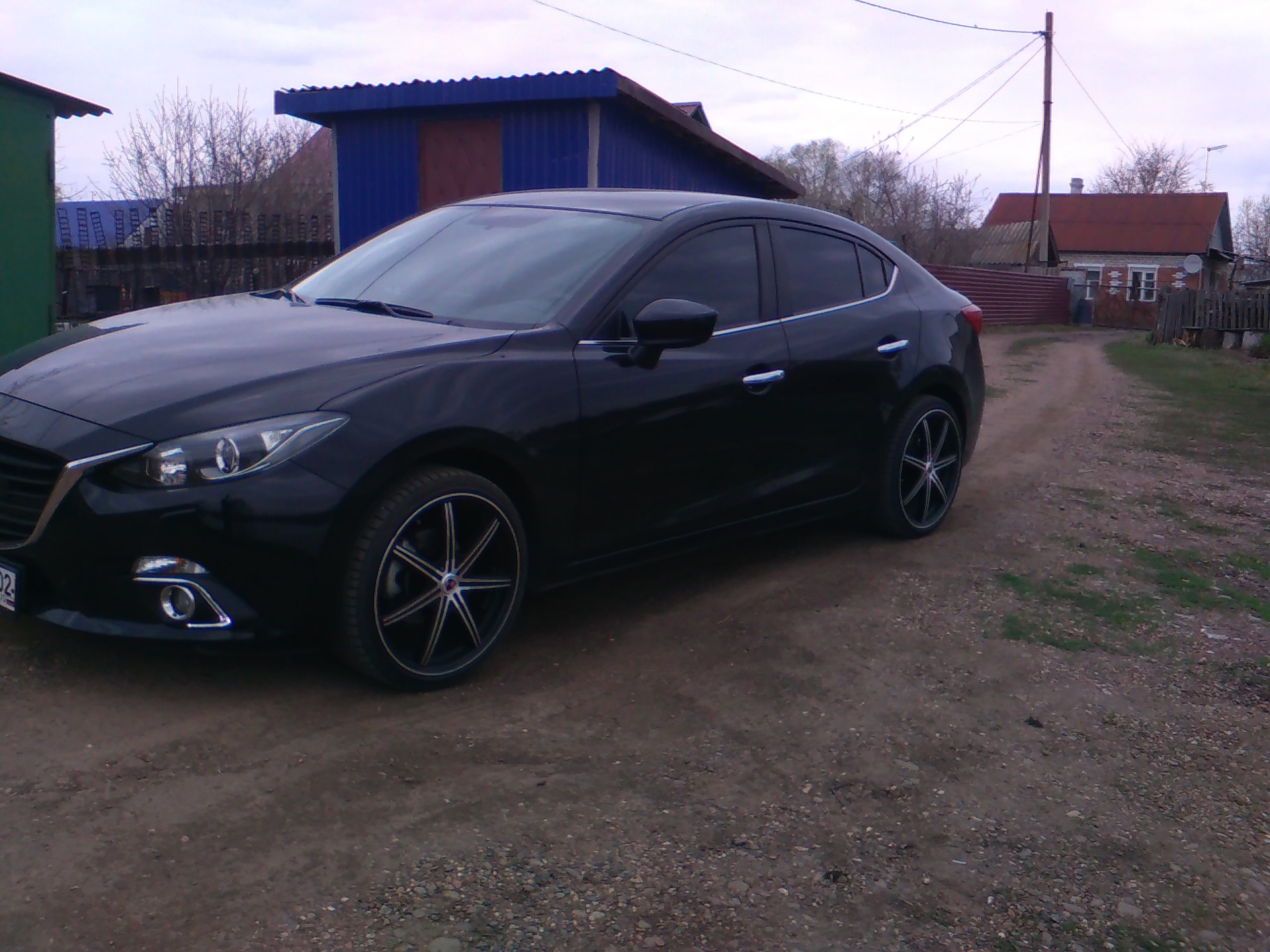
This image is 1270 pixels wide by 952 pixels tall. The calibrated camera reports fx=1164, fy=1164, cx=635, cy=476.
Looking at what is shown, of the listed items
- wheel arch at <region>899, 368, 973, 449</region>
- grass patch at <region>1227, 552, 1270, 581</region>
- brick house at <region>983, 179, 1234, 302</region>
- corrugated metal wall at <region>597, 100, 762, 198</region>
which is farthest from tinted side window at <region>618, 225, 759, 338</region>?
brick house at <region>983, 179, 1234, 302</region>

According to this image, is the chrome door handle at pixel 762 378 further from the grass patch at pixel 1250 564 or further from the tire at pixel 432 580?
the grass patch at pixel 1250 564

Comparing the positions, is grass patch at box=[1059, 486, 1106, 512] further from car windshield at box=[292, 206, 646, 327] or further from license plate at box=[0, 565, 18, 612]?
license plate at box=[0, 565, 18, 612]

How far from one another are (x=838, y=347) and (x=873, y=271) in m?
0.70

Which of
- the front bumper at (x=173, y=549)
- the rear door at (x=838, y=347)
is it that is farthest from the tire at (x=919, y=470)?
the front bumper at (x=173, y=549)

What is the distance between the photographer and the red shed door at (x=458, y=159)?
46.2ft

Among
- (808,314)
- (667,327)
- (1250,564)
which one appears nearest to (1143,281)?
Answer: (1250,564)

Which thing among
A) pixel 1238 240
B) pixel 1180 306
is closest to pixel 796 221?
pixel 1180 306

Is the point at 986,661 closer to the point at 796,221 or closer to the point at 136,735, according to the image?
the point at 796,221

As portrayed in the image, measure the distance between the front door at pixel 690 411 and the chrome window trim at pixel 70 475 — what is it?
4.79 feet

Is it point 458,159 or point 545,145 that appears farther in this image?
point 458,159

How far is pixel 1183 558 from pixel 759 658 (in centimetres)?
289

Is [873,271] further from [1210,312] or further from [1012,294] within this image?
[1012,294]

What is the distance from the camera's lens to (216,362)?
3566 millimetres

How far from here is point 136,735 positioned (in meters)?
3.26
